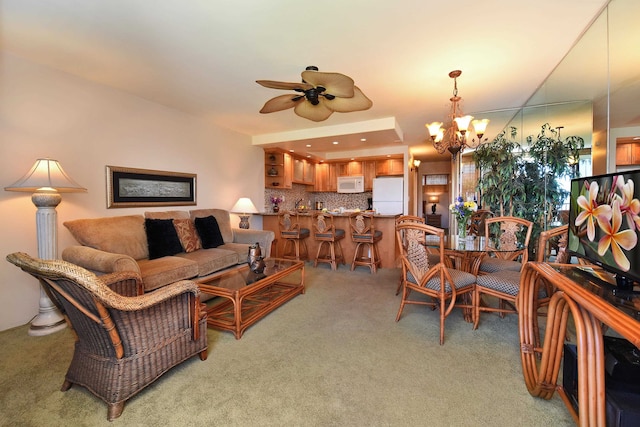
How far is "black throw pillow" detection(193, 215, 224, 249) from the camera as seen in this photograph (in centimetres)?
359

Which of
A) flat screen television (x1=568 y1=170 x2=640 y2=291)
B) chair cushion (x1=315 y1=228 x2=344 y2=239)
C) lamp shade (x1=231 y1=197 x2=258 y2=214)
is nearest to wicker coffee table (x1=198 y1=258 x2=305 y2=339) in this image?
chair cushion (x1=315 y1=228 x2=344 y2=239)

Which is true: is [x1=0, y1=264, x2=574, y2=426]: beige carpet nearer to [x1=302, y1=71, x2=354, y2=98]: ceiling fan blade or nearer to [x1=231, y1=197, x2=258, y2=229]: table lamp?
[x1=302, y1=71, x2=354, y2=98]: ceiling fan blade

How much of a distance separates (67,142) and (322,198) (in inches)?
212

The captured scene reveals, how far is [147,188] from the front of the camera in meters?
3.50

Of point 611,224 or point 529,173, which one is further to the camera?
point 529,173

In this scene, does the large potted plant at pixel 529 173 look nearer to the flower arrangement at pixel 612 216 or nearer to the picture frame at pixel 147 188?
the flower arrangement at pixel 612 216

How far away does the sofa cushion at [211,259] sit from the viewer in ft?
9.65

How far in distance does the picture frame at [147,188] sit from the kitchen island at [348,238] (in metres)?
1.61

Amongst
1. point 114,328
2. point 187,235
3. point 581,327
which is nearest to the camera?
point 581,327

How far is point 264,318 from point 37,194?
2.27m

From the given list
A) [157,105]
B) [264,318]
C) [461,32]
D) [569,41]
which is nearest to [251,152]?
[157,105]

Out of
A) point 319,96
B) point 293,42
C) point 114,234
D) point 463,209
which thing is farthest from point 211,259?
point 463,209

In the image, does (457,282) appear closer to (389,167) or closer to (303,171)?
(389,167)

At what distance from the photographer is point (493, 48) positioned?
231cm
